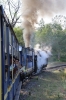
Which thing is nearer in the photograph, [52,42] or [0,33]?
[0,33]

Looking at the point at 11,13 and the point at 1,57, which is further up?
the point at 11,13

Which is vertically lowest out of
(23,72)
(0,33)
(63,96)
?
(63,96)

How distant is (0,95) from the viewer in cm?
406

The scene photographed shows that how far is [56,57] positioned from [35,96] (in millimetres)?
36854

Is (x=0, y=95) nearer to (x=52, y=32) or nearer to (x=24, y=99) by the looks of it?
(x=24, y=99)

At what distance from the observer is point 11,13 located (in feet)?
117

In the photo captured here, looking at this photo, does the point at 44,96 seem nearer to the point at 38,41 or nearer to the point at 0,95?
the point at 0,95

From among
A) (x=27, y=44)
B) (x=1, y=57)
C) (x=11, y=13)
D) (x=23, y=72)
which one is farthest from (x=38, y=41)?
(x=1, y=57)

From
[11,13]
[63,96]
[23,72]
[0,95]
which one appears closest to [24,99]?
[63,96]

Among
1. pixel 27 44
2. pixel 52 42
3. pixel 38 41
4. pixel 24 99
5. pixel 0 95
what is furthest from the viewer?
pixel 38 41

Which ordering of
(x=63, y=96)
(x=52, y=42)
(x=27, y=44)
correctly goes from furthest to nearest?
(x=52, y=42), (x=27, y=44), (x=63, y=96)

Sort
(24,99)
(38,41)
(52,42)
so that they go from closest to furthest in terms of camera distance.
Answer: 1. (24,99)
2. (52,42)
3. (38,41)

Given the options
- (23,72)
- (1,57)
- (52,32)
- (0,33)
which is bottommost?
(23,72)

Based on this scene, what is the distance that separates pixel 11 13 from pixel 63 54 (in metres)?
15.5
